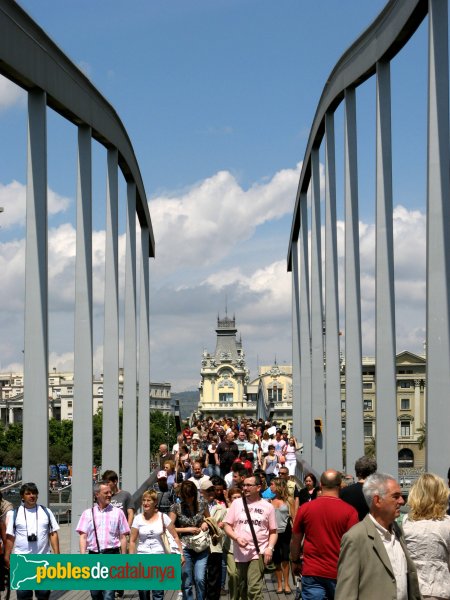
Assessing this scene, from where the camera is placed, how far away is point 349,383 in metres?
19.2

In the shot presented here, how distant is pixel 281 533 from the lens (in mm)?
14297

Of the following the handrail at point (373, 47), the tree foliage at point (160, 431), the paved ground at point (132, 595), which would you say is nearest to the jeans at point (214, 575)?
the paved ground at point (132, 595)

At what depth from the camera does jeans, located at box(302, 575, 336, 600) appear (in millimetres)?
8336

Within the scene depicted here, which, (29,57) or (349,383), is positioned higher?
(29,57)

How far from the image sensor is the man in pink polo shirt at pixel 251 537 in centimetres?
1047

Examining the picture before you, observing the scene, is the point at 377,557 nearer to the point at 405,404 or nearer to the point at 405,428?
the point at 405,404

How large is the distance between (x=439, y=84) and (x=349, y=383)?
294 inches

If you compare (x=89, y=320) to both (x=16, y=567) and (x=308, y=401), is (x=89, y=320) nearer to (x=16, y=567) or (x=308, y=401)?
(x=16, y=567)

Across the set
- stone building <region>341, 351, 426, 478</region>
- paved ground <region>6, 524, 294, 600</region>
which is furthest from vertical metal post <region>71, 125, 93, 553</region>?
stone building <region>341, 351, 426, 478</region>

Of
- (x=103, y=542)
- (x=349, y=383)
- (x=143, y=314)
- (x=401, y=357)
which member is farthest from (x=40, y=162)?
(x=401, y=357)

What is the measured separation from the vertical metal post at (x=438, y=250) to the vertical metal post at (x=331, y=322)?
35.2ft

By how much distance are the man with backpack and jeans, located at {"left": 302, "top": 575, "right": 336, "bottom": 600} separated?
298cm

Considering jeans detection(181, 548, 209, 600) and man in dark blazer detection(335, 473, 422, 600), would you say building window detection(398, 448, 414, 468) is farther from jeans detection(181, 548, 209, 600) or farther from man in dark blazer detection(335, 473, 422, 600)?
man in dark blazer detection(335, 473, 422, 600)

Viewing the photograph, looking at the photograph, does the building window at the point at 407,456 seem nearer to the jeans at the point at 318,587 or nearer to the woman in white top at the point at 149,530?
the woman in white top at the point at 149,530
